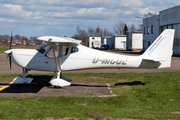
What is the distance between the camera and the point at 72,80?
41.5 feet

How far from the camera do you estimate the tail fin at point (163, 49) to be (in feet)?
33.8

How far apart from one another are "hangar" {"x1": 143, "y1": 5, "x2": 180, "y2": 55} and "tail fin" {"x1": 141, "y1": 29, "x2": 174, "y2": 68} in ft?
87.0

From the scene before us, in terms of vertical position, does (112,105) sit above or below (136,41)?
below

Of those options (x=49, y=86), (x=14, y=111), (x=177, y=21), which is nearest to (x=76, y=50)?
(x=49, y=86)

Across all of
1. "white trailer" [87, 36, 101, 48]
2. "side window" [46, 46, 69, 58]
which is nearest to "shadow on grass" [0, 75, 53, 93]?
"side window" [46, 46, 69, 58]

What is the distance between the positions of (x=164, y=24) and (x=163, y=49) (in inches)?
1232

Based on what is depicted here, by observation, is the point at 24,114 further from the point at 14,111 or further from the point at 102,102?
the point at 102,102

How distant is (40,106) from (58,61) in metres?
3.67

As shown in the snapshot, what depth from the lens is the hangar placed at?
35406 millimetres

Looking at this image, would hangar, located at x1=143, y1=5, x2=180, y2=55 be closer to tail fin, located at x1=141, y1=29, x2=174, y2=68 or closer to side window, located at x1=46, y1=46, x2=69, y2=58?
tail fin, located at x1=141, y1=29, x2=174, y2=68

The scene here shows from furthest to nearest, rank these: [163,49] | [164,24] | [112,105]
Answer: [164,24] → [163,49] → [112,105]

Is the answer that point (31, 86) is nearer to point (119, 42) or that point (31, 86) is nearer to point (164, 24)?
point (164, 24)

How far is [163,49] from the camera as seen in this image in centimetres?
1040

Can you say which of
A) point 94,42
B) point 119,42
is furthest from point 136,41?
point 94,42
